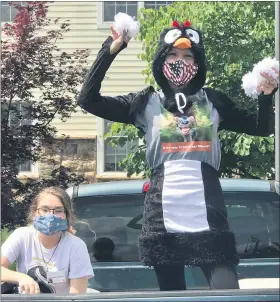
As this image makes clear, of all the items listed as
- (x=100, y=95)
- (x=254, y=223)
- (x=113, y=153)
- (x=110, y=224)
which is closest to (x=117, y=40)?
(x=100, y=95)

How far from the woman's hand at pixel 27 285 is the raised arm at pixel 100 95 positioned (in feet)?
2.08

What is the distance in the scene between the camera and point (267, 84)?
10.0ft

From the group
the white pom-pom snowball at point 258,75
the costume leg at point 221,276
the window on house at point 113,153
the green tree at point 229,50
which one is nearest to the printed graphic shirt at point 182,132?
the white pom-pom snowball at point 258,75

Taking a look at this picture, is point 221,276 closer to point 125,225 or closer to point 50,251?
point 50,251

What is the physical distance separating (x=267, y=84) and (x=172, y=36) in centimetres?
38

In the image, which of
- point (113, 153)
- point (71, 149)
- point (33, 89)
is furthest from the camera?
point (71, 149)

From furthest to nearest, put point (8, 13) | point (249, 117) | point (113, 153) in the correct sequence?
point (8, 13), point (113, 153), point (249, 117)

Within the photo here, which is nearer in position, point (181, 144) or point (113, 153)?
point (181, 144)

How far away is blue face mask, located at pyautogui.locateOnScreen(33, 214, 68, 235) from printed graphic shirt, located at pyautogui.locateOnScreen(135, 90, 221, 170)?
40cm

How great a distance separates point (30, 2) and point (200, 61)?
273cm

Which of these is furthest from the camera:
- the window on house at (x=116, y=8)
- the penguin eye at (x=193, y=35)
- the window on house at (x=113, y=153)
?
the window on house at (x=113, y=153)

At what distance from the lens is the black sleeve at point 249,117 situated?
3.08 m

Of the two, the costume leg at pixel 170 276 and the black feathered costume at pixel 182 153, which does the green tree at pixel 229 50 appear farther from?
the costume leg at pixel 170 276

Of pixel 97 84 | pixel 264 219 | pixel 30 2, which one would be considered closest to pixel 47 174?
pixel 30 2
